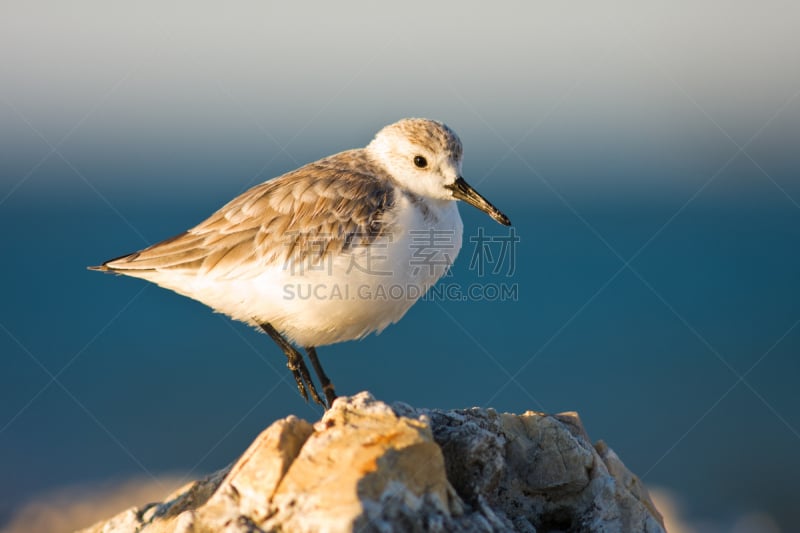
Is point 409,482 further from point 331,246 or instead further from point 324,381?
point 324,381

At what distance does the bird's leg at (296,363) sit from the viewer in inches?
285

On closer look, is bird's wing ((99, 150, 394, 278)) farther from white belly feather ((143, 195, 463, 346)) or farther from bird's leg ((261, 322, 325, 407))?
bird's leg ((261, 322, 325, 407))

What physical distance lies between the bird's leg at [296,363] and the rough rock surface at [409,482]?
1.84 m

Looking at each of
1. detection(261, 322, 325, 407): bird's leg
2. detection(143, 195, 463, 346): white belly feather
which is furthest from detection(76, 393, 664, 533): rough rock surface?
detection(261, 322, 325, 407): bird's leg

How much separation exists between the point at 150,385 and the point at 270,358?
7.88ft

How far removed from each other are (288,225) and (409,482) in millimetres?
3313

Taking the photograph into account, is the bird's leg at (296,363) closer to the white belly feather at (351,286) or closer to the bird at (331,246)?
the bird at (331,246)

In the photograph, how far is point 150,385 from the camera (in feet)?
54.2

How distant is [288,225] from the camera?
677cm

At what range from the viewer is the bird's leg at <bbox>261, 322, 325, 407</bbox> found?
7230mm

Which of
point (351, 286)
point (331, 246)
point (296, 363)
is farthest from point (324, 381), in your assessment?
point (331, 246)

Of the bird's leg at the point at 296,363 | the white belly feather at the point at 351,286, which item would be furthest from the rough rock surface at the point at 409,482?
the bird's leg at the point at 296,363

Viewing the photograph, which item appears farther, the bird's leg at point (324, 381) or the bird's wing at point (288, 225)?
the bird's leg at point (324, 381)

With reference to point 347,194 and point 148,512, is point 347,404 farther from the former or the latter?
point 347,194
